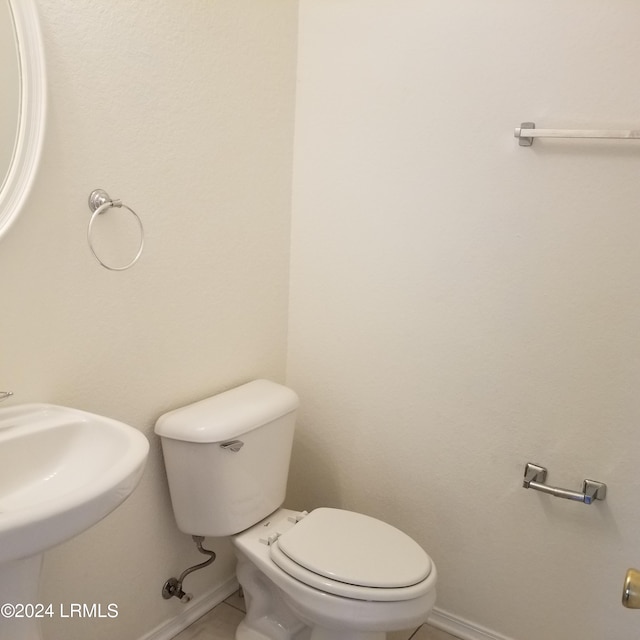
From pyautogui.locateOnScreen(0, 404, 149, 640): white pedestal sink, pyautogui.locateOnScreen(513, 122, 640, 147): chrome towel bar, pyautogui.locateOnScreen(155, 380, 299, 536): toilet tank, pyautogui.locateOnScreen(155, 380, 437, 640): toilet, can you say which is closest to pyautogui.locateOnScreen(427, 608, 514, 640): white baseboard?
pyautogui.locateOnScreen(155, 380, 437, 640): toilet

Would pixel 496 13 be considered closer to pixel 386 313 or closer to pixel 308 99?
pixel 308 99

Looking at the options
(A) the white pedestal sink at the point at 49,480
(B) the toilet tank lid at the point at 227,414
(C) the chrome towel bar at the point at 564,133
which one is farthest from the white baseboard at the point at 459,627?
(C) the chrome towel bar at the point at 564,133

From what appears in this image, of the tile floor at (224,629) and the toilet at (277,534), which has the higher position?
the toilet at (277,534)

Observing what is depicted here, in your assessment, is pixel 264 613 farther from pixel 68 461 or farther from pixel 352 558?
pixel 68 461

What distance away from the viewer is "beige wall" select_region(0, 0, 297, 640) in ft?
4.06

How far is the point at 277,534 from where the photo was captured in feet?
5.35

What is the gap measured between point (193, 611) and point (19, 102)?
4.90 feet

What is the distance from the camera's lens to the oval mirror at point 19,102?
1.13m

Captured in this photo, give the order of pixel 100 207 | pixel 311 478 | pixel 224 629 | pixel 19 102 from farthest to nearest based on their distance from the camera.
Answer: pixel 311 478
pixel 224 629
pixel 100 207
pixel 19 102

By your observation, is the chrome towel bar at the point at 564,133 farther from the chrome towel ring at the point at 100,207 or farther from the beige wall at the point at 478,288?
the chrome towel ring at the point at 100,207

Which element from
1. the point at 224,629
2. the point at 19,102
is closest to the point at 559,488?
the point at 224,629

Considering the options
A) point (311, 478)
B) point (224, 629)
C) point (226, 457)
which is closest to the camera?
point (226, 457)

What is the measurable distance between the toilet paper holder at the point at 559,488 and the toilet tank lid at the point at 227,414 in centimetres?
68

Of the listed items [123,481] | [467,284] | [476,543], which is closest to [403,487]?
[476,543]
